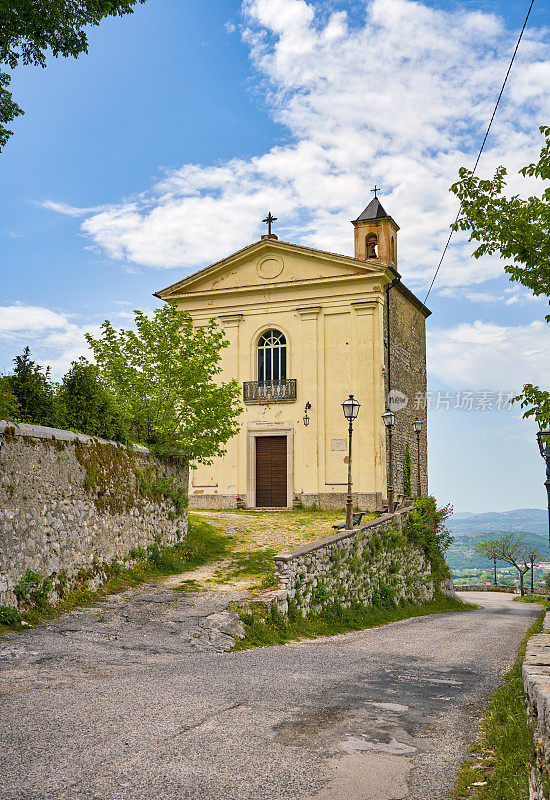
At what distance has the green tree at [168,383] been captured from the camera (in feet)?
46.9

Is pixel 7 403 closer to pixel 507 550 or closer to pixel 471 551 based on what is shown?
pixel 507 550

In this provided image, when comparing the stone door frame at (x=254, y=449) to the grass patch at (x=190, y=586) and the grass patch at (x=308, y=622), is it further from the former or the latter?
the grass patch at (x=190, y=586)

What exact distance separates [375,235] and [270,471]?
9956 mm

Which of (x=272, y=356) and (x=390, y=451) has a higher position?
(x=272, y=356)

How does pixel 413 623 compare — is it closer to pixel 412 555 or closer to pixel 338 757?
pixel 412 555

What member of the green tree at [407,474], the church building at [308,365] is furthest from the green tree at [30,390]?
the green tree at [407,474]

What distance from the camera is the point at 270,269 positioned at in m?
24.4

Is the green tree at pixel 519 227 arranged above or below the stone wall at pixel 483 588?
above

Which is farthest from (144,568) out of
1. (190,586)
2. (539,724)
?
(539,724)

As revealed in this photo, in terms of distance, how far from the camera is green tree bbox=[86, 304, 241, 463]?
14289 millimetres

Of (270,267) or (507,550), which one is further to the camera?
(507,550)

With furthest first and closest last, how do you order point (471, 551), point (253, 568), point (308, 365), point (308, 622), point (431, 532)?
point (471, 551) → point (308, 365) → point (431, 532) → point (253, 568) → point (308, 622)

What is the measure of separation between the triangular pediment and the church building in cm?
4

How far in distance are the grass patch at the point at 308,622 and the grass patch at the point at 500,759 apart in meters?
4.15
